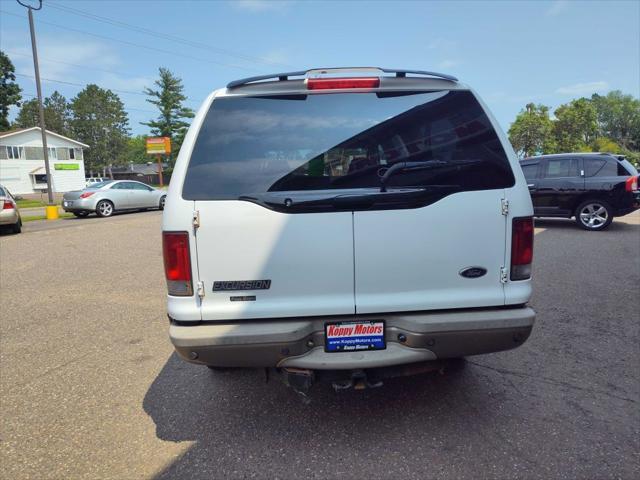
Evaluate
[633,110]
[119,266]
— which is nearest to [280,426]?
[119,266]

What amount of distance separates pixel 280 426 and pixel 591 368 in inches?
99.0

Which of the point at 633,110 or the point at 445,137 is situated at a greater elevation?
the point at 633,110

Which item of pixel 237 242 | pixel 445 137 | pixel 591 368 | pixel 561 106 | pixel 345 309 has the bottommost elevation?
pixel 591 368

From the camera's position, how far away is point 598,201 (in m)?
10.1

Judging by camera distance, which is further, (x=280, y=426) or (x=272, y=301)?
(x=280, y=426)

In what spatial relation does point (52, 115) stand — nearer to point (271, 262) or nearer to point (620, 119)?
point (271, 262)

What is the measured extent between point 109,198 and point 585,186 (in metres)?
16.3

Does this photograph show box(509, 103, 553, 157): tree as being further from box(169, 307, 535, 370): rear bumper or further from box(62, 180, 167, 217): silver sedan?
box(169, 307, 535, 370): rear bumper

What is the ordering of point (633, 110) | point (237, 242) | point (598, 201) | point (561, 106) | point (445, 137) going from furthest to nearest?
point (633, 110) → point (561, 106) → point (598, 201) → point (445, 137) → point (237, 242)

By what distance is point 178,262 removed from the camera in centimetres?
239

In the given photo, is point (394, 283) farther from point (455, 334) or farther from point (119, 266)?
point (119, 266)

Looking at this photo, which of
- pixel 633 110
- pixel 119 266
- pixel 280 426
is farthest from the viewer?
pixel 633 110

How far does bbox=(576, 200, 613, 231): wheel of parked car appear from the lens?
10.1m

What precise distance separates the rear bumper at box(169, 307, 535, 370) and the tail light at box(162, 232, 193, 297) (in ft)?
0.71
